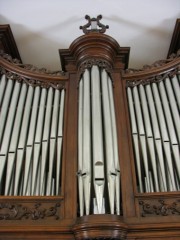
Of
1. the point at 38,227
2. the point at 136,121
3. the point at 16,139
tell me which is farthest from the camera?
the point at 136,121

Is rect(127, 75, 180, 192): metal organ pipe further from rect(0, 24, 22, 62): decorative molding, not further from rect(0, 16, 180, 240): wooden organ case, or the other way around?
rect(0, 24, 22, 62): decorative molding

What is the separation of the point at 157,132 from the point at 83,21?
2235 mm

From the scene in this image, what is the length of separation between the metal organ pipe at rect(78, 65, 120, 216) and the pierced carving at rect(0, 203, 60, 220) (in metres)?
0.26

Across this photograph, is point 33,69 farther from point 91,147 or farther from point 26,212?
point 26,212

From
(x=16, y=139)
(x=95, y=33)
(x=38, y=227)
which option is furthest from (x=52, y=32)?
(x=38, y=227)

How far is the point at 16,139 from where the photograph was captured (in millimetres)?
2977

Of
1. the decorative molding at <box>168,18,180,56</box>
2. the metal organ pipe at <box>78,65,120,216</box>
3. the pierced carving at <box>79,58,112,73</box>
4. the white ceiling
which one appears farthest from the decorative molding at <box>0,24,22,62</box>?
the decorative molding at <box>168,18,180,56</box>

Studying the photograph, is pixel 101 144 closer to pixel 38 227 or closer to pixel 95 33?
pixel 38 227

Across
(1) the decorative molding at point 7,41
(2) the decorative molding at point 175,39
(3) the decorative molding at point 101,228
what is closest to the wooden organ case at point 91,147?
(3) the decorative molding at point 101,228

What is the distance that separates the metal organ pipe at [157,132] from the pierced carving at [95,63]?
1.21 ft

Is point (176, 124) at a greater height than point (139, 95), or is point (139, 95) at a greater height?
point (139, 95)

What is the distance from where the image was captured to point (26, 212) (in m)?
2.46

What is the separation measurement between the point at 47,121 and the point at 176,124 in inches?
53.2

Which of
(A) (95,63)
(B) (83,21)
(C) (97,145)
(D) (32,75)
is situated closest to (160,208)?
(C) (97,145)
